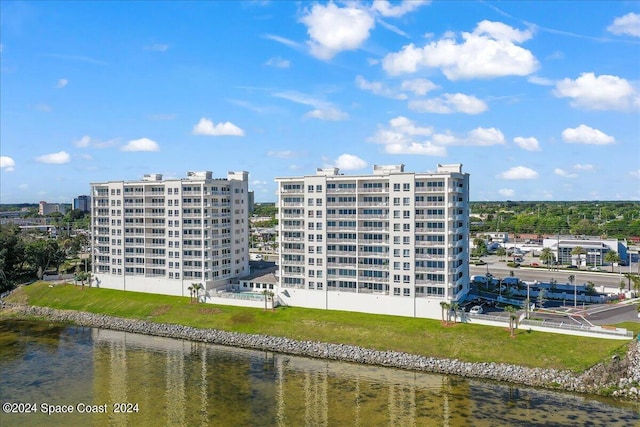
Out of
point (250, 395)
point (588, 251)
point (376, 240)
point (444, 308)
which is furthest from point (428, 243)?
point (588, 251)

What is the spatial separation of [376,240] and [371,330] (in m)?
16.2

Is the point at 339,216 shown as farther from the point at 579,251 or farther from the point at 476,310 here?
the point at 579,251

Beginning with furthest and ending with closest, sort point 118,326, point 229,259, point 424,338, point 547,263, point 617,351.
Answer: point 547,263 → point 229,259 → point 118,326 → point 424,338 → point 617,351

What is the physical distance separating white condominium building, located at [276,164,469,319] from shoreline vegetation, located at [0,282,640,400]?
420 centimetres

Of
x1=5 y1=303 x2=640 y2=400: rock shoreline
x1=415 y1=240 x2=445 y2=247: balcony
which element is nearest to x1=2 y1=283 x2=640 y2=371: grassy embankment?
x1=5 y1=303 x2=640 y2=400: rock shoreline

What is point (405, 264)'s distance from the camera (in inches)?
3110

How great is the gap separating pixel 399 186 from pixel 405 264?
13.0 m

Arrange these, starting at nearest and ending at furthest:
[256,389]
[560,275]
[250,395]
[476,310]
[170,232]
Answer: [250,395] < [256,389] < [476,310] < [170,232] < [560,275]

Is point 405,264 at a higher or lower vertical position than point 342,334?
higher

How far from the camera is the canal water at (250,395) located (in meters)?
50.6

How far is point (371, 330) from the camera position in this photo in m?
73.4

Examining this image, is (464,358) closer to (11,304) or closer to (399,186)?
(399,186)

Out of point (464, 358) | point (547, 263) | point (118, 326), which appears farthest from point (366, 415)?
point (547, 263)

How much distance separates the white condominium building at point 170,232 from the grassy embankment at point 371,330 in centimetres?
546
